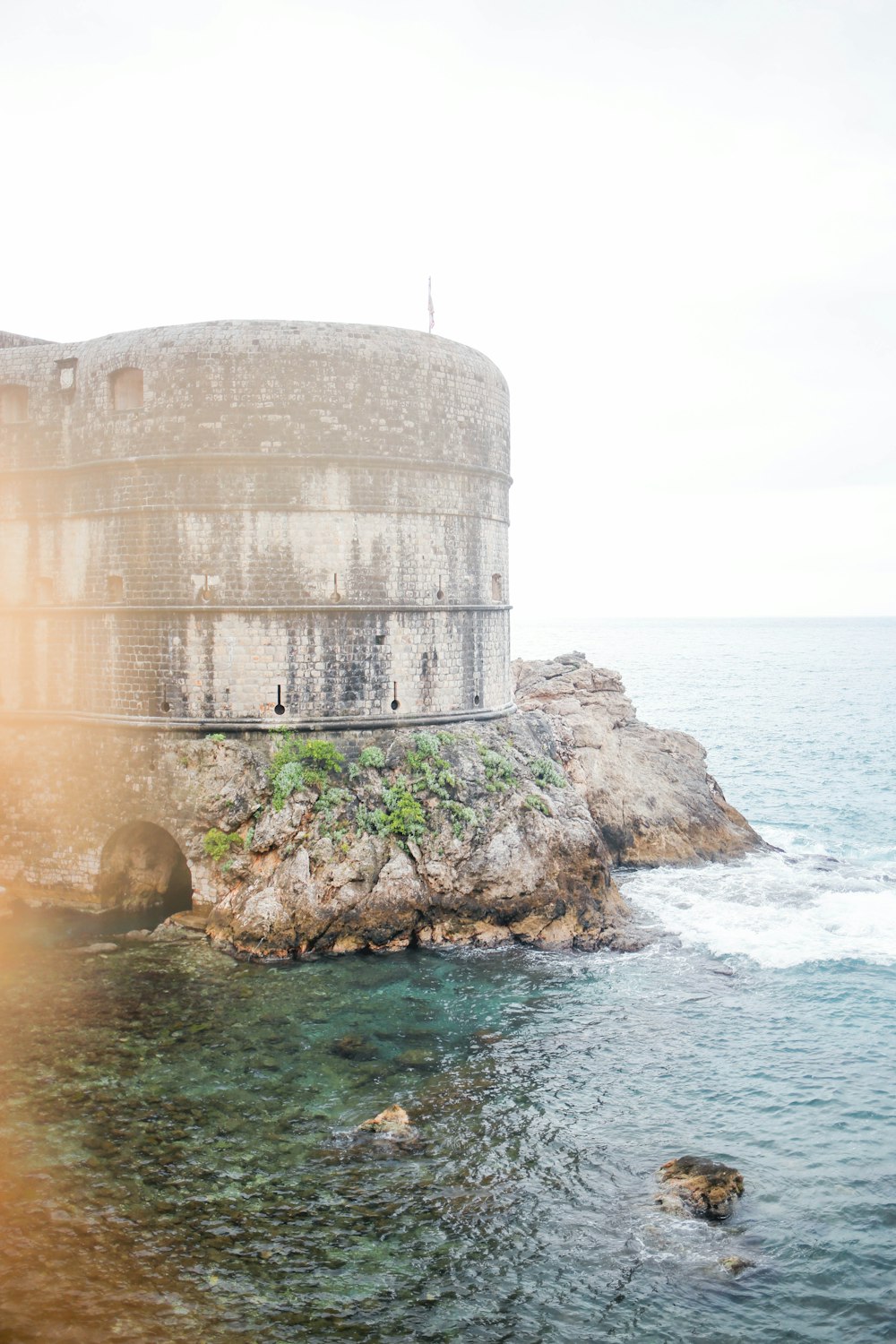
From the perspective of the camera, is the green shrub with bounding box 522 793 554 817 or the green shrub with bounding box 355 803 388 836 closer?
the green shrub with bounding box 355 803 388 836

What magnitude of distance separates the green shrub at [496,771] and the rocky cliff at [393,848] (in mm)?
41

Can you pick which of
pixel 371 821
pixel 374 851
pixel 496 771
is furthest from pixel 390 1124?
pixel 496 771

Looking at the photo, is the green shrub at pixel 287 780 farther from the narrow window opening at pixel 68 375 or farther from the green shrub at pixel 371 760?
the narrow window opening at pixel 68 375

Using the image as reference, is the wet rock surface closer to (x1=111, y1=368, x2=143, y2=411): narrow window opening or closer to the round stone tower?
the round stone tower

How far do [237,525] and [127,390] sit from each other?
4.07 meters

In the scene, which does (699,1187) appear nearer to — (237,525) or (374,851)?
(374,851)

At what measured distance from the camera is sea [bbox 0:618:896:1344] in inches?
412

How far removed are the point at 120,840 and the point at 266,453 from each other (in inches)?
357

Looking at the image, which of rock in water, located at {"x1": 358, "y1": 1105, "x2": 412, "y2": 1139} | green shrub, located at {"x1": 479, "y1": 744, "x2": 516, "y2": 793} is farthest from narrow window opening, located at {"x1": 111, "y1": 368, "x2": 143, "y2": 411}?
rock in water, located at {"x1": 358, "y1": 1105, "x2": 412, "y2": 1139}

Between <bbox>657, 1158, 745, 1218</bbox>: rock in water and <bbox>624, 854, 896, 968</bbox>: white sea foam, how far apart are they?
8.24 metres

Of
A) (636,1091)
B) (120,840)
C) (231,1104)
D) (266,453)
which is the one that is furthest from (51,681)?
(636,1091)

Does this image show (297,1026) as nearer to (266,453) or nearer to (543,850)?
(543,850)

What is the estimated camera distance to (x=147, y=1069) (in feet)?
49.6

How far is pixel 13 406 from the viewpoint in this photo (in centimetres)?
2402
